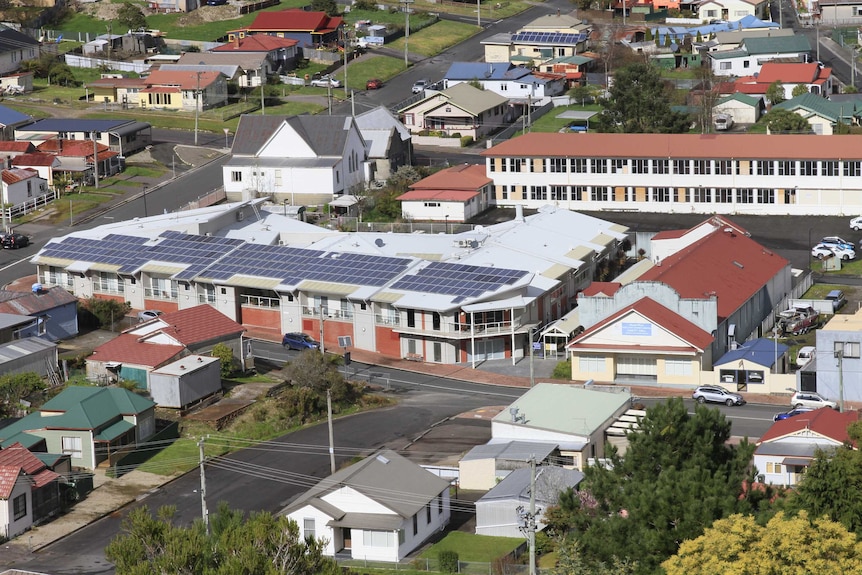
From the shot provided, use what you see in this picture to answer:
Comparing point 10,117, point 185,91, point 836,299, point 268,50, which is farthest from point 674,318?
point 268,50

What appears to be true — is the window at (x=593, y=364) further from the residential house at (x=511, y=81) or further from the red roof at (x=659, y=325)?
the residential house at (x=511, y=81)

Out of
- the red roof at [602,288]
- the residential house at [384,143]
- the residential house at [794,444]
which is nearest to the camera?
the residential house at [794,444]

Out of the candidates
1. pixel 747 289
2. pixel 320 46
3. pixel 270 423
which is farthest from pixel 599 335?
pixel 320 46

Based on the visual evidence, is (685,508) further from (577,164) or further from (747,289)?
(577,164)

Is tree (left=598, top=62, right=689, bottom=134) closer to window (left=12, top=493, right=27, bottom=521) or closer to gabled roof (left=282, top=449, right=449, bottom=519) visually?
gabled roof (left=282, top=449, right=449, bottom=519)

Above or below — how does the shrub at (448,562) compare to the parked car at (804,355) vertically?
above

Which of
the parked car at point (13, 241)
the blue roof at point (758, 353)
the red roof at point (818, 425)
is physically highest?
the red roof at point (818, 425)

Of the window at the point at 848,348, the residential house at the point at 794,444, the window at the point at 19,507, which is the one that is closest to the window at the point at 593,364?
the window at the point at 848,348

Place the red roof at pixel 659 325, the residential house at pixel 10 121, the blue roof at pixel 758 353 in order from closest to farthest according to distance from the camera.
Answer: the blue roof at pixel 758 353
the red roof at pixel 659 325
the residential house at pixel 10 121
